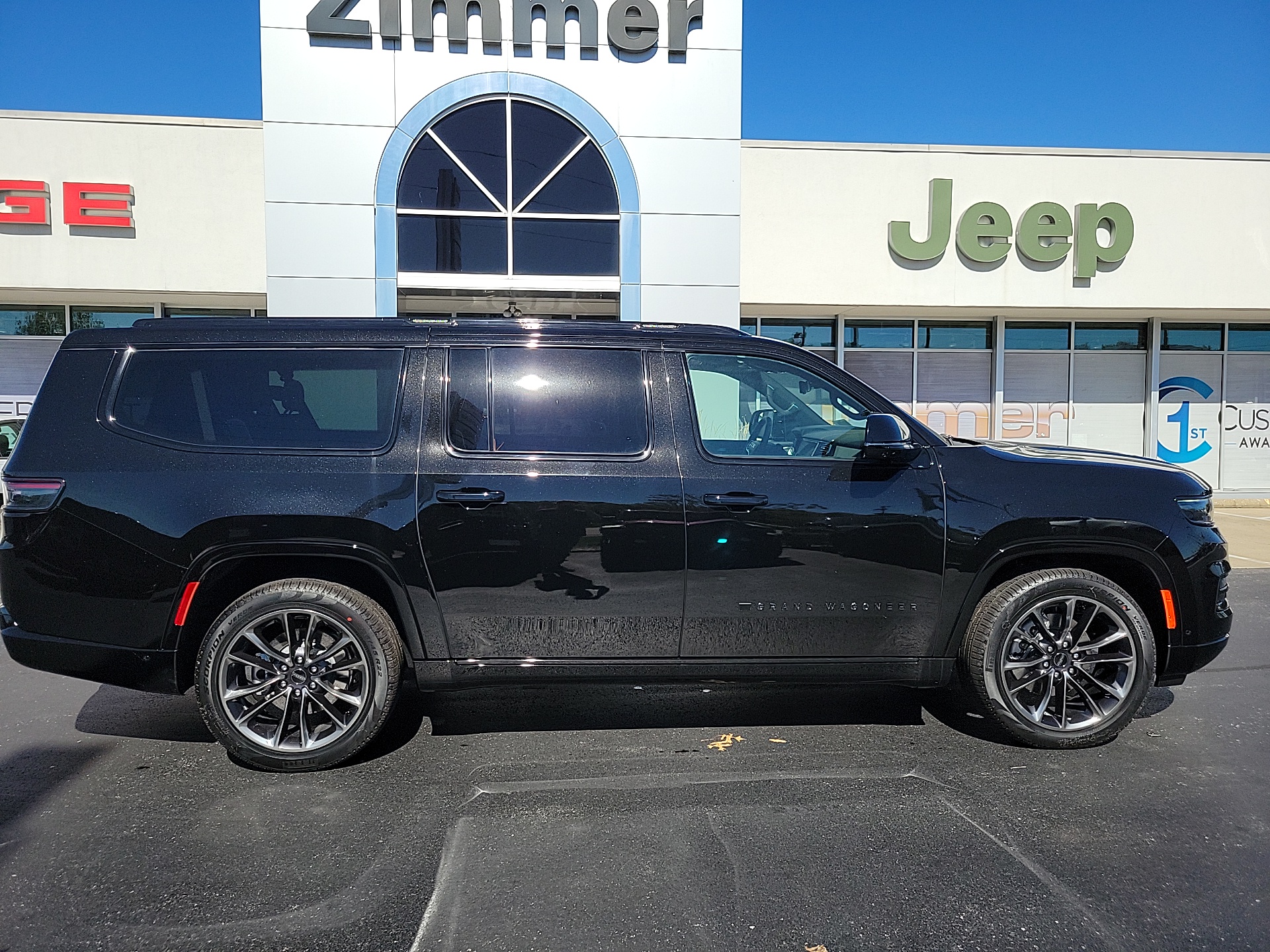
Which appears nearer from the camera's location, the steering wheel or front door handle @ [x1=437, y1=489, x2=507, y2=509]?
front door handle @ [x1=437, y1=489, x2=507, y2=509]

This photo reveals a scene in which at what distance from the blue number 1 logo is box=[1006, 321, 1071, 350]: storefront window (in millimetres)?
2318

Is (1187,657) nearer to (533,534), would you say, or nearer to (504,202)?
(533,534)

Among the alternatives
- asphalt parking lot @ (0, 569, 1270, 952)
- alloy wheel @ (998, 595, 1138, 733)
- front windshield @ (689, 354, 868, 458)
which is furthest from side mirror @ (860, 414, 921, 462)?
asphalt parking lot @ (0, 569, 1270, 952)

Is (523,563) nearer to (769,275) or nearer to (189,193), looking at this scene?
(769,275)

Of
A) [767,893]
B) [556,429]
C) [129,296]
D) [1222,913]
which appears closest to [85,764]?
[556,429]

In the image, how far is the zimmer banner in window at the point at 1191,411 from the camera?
16.0m

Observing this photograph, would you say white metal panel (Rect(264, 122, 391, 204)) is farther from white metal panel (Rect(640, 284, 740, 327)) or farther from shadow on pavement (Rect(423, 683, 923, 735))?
shadow on pavement (Rect(423, 683, 923, 735))

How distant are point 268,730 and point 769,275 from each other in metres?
11.4

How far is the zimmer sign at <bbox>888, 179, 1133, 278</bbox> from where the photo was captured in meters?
13.4

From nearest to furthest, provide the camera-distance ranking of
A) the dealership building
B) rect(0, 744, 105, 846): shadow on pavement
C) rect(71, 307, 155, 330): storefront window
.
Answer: rect(0, 744, 105, 846): shadow on pavement, the dealership building, rect(71, 307, 155, 330): storefront window

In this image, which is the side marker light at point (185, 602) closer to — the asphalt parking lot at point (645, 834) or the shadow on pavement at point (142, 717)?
the asphalt parking lot at point (645, 834)

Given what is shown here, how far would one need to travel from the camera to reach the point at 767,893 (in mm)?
2627

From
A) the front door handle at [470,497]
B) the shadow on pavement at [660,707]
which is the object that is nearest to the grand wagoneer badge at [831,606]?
the shadow on pavement at [660,707]

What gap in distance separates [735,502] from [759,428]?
453 millimetres
